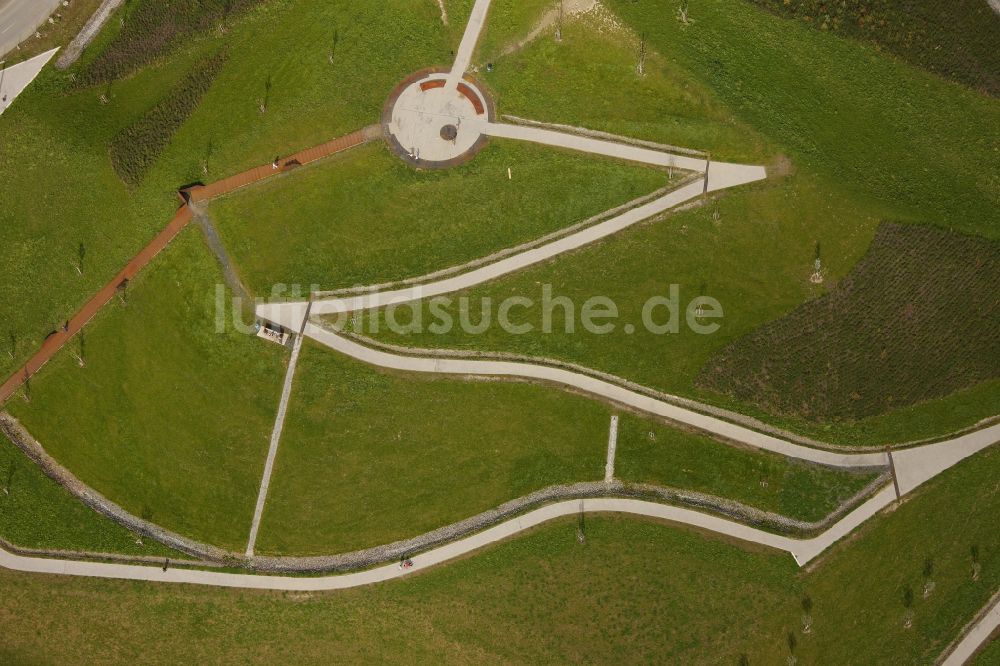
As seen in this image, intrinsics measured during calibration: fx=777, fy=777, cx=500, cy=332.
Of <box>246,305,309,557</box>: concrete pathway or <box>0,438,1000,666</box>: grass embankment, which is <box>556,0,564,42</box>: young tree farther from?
<box>0,438,1000,666</box>: grass embankment

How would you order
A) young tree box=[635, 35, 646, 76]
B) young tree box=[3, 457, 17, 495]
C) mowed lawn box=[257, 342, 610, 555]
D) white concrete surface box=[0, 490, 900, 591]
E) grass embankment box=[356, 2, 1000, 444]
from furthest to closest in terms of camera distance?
young tree box=[635, 35, 646, 76], young tree box=[3, 457, 17, 495], grass embankment box=[356, 2, 1000, 444], mowed lawn box=[257, 342, 610, 555], white concrete surface box=[0, 490, 900, 591]

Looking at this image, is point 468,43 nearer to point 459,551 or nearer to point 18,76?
point 18,76

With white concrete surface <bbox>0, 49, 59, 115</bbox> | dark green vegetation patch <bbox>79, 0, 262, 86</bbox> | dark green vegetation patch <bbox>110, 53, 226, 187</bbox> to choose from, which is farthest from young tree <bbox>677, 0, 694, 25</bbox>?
white concrete surface <bbox>0, 49, 59, 115</bbox>

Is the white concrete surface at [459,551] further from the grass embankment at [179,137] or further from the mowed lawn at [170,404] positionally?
the grass embankment at [179,137]

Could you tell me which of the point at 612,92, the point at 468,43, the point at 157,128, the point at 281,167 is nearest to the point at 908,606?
the point at 612,92

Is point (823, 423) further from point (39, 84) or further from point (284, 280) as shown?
point (39, 84)

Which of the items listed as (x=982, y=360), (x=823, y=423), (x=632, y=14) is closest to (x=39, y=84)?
(x=632, y=14)

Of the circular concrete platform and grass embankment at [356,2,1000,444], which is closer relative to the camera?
grass embankment at [356,2,1000,444]
